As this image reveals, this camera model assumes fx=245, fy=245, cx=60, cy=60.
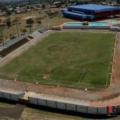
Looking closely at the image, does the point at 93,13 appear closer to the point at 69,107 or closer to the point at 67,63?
the point at 67,63

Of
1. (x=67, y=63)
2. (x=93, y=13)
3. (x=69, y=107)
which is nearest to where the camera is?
(x=69, y=107)

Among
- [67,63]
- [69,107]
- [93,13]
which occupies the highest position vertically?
[93,13]

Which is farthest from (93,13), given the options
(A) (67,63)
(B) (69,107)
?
(B) (69,107)

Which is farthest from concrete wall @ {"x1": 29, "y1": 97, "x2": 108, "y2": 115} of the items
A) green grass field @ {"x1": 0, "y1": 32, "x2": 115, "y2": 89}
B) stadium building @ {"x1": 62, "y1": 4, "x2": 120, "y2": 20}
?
stadium building @ {"x1": 62, "y1": 4, "x2": 120, "y2": 20}

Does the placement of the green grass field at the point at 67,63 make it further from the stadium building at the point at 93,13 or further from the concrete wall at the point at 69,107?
the stadium building at the point at 93,13

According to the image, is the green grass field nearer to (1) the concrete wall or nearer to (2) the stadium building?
(1) the concrete wall

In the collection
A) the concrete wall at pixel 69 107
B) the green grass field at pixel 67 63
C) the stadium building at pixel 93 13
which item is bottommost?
the concrete wall at pixel 69 107

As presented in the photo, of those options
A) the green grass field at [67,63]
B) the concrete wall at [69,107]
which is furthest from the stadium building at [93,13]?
the concrete wall at [69,107]

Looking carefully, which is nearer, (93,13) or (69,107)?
(69,107)
